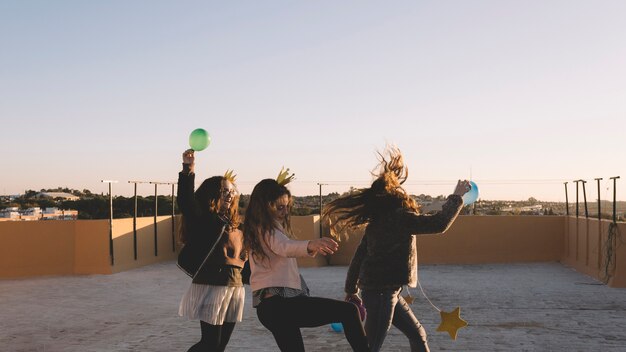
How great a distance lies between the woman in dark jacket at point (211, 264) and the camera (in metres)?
4.36

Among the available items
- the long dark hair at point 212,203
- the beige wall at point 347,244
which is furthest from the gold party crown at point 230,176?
the beige wall at point 347,244

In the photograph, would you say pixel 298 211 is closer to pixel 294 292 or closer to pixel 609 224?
pixel 609 224

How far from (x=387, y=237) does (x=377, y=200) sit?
0.24 m

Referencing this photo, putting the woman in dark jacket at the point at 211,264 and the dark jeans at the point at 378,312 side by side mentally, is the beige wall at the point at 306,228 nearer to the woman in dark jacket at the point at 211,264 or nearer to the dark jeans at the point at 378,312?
the woman in dark jacket at the point at 211,264

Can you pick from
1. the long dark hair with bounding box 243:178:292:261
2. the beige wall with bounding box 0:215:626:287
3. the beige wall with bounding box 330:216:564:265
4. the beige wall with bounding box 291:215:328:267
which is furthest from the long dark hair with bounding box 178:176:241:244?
the beige wall with bounding box 330:216:564:265

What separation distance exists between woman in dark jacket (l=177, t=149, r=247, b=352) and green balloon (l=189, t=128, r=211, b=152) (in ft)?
4.37

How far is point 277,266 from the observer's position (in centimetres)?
391

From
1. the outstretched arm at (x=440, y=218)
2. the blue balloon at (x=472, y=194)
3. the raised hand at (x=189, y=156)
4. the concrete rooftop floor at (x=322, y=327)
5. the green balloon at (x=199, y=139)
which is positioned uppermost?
the green balloon at (x=199, y=139)

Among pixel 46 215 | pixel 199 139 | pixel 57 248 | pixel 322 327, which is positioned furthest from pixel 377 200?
pixel 46 215

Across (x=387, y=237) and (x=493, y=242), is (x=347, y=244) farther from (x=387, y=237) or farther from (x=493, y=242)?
(x=387, y=237)

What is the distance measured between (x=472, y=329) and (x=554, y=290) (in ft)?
13.9

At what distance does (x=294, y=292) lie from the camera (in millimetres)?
3893

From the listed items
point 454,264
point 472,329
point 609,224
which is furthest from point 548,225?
point 472,329

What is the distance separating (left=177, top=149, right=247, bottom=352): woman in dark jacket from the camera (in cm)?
436
